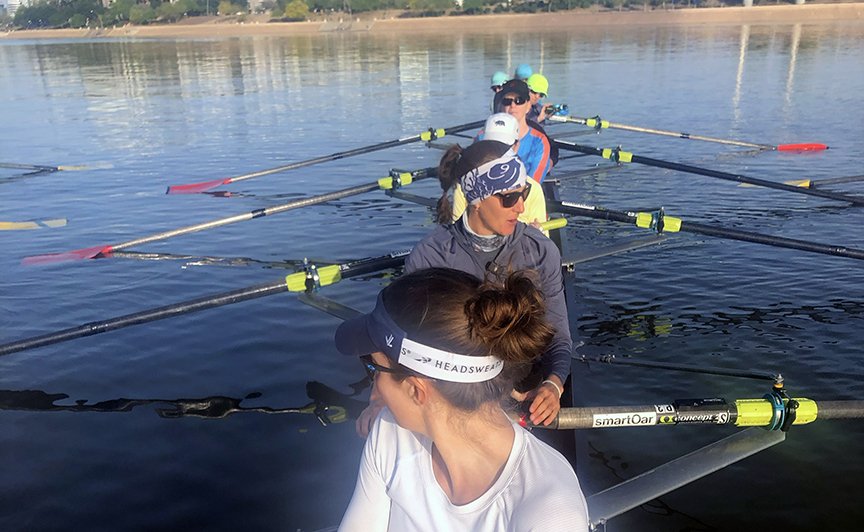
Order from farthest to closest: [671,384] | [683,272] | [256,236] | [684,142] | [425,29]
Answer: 1. [425,29]
2. [684,142]
3. [256,236]
4. [683,272]
5. [671,384]

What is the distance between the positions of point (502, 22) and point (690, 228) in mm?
89074

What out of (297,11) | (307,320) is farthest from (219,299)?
(297,11)

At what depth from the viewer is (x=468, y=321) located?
1.98 m

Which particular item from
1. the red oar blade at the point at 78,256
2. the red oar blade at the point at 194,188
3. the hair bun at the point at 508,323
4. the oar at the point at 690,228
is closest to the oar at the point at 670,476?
the hair bun at the point at 508,323

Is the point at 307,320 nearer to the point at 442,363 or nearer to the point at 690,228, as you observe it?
the point at 690,228

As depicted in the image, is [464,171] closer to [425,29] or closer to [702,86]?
[702,86]

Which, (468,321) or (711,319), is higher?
(468,321)

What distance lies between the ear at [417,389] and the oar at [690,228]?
5856 mm

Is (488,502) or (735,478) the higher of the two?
(488,502)

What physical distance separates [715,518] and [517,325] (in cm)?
366

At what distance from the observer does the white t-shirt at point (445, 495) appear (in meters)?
1.79

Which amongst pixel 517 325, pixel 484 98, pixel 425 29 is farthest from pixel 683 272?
pixel 425 29

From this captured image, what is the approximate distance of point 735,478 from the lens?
5215 millimetres

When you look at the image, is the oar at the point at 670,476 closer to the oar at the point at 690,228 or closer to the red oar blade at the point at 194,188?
the oar at the point at 690,228
